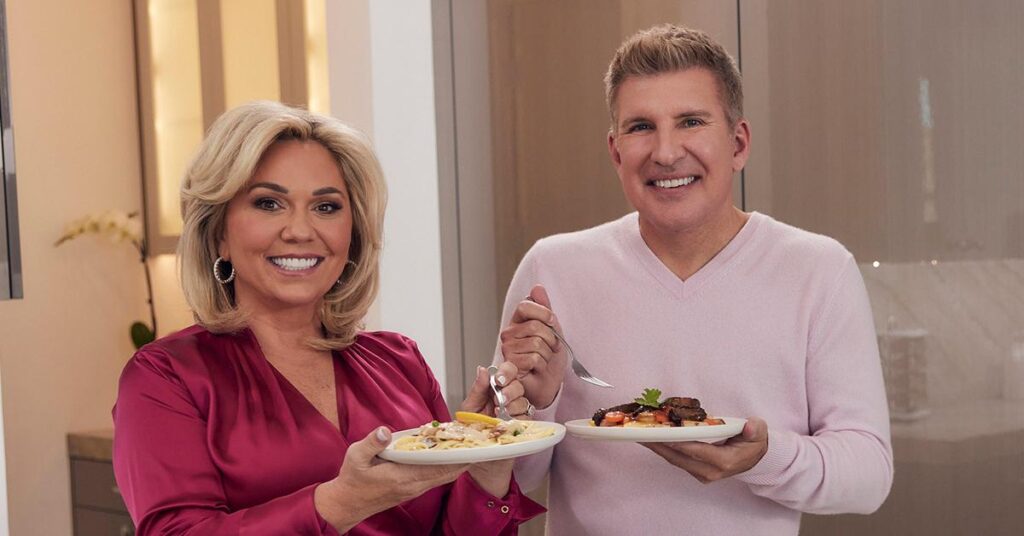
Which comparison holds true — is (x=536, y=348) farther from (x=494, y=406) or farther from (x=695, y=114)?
(x=695, y=114)

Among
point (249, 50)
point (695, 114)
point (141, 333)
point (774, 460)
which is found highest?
point (249, 50)

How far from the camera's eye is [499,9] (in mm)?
3227

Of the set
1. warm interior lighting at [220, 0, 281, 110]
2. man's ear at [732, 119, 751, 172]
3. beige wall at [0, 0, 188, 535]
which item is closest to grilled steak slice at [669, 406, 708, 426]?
man's ear at [732, 119, 751, 172]

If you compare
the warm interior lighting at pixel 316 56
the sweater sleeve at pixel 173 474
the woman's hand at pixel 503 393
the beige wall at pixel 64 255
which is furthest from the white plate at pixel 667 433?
the beige wall at pixel 64 255

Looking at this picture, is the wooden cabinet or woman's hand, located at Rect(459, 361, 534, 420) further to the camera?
the wooden cabinet

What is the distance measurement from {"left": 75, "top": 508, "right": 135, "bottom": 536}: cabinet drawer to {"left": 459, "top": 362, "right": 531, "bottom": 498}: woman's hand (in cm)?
263

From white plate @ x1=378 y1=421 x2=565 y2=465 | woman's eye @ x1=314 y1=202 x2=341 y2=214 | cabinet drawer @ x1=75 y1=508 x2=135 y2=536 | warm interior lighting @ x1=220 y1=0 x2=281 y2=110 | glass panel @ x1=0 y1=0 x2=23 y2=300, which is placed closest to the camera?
A: white plate @ x1=378 y1=421 x2=565 y2=465

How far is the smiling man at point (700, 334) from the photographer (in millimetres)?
1670

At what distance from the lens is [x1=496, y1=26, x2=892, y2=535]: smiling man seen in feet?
5.48

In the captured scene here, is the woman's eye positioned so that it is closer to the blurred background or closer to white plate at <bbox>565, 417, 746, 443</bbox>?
white plate at <bbox>565, 417, 746, 443</bbox>

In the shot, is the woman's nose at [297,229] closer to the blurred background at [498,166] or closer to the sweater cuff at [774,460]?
the sweater cuff at [774,460]

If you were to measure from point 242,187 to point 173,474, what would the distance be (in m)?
0.41

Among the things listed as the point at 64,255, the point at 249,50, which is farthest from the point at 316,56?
the point at 64,255

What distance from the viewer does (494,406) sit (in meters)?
1.68
